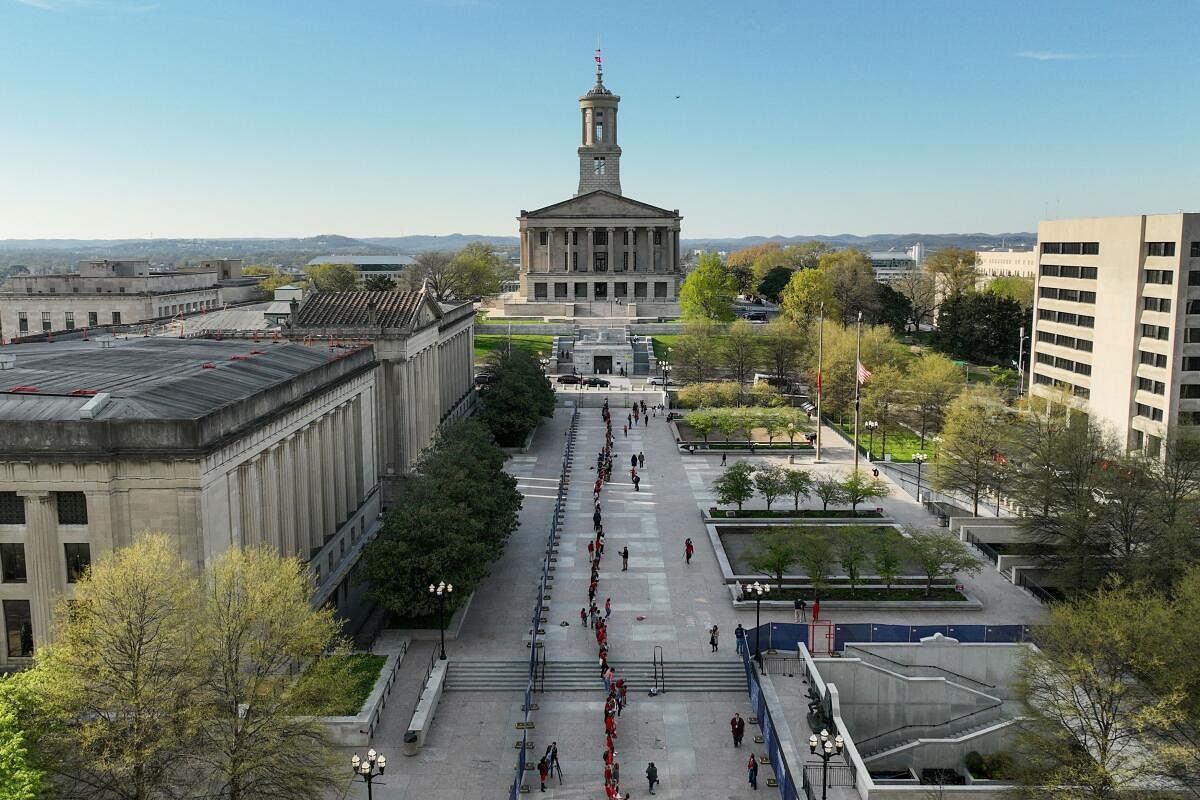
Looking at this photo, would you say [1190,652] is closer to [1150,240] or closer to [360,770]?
[360,770]

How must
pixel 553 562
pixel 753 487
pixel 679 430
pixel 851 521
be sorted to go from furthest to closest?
pixel 679 430, pixel 753 487, pixel 851 521, pixel 553 562

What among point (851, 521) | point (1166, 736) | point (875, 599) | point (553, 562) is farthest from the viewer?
point (851, 521)

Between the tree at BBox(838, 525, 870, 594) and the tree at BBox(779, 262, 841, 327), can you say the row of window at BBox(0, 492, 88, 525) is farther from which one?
the tree at BBox(779, 262, 841, 327)

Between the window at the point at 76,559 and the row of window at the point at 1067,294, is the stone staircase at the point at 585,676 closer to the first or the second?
the window at the point at 76,559

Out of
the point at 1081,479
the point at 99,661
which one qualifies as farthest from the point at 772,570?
the point at 99,661

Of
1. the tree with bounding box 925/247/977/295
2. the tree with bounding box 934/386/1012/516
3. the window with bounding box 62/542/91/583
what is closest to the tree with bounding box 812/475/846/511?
the tree with bounding box 934/386/1012/516

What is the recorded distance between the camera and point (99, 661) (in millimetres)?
23344

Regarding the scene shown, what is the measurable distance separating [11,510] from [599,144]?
13050 centimetres

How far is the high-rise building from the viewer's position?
2421 inches

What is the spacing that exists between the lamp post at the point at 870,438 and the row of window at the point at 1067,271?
58.0 feet

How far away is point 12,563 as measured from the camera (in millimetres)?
29641

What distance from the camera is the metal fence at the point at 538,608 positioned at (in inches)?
1123

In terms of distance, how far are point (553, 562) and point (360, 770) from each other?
906 inches

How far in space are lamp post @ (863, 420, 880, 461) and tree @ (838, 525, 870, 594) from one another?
25.2 m
